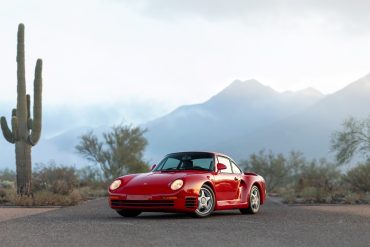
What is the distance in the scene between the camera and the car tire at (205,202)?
51.4 ft

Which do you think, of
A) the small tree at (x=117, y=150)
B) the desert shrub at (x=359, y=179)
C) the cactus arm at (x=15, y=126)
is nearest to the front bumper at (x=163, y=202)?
the cactus arm at (x=15, y=126)

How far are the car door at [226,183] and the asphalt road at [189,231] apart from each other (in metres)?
0.48

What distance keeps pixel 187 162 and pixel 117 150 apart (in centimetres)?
3548

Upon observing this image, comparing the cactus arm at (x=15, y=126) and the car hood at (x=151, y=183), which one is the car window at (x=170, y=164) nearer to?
the car hood at (x=151, y=183)

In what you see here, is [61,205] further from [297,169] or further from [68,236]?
[297,169]

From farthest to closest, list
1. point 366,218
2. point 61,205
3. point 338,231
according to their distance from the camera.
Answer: point 61,205
point 366,218
point 338,231

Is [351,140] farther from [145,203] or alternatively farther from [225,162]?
[145,203]

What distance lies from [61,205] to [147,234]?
1225cm

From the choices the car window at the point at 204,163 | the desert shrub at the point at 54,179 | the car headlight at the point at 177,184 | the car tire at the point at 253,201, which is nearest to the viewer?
the car headlight at the point at 177,184

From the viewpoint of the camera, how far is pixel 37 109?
27.5m

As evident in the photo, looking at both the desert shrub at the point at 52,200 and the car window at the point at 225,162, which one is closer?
the car window at the point at 225,162

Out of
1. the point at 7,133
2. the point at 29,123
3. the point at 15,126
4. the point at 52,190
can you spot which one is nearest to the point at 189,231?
the point at 15,126

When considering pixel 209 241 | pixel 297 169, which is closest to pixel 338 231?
pixel 209 241

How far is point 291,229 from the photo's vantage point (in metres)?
13.4
